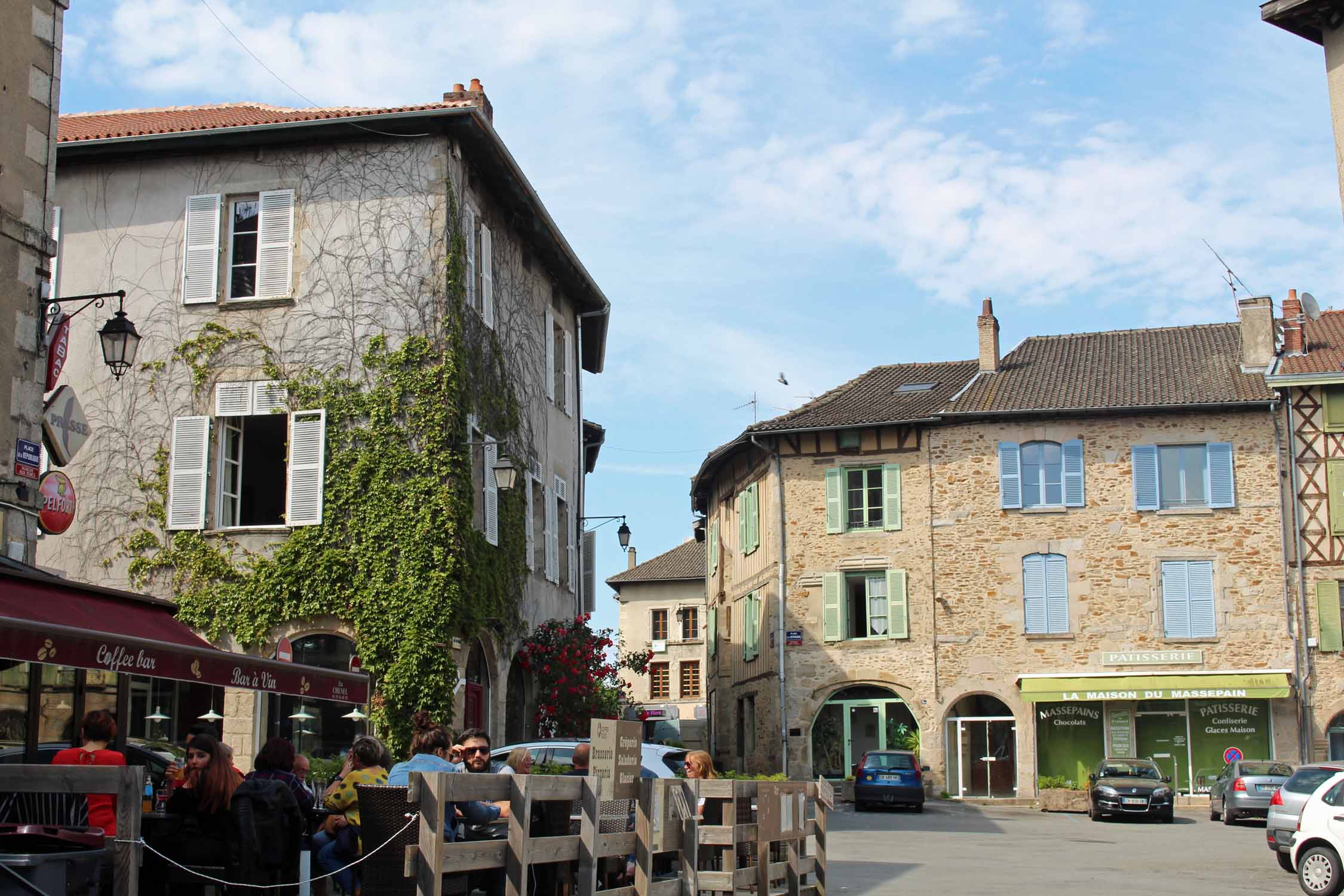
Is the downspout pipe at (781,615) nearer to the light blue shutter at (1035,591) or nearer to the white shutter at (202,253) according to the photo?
the light blue shutter at (1035,591)

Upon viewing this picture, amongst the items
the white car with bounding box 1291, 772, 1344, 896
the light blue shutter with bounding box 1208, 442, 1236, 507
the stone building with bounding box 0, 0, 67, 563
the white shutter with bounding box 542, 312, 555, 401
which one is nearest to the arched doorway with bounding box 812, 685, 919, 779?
the light blue shutter with bounding box 1208, 442, 1236, 507

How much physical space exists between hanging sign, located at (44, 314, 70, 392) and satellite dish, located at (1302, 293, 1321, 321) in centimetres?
2828

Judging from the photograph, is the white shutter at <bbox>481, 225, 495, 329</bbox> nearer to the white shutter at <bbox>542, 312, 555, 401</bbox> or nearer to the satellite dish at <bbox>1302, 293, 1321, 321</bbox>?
the white shutter at <bbox>542, 312, 555, 401</bbox>

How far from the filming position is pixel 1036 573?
31.0m

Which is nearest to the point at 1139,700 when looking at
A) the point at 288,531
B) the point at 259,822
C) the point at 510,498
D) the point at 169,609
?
the point at 510,498

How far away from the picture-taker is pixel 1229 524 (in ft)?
99.6

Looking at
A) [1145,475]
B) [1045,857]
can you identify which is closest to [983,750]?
[1145,475]

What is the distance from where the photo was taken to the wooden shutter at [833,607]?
105 ft

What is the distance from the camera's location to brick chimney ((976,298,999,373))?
34094mm

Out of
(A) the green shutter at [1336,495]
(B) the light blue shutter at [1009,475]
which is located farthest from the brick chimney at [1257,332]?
(B) the light blue shutter at [1009,475]

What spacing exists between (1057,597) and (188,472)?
19.2 metres

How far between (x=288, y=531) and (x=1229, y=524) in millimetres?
20404

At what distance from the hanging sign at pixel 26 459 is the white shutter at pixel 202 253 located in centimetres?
669

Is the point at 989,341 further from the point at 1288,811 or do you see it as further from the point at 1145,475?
the point at 1288,811
